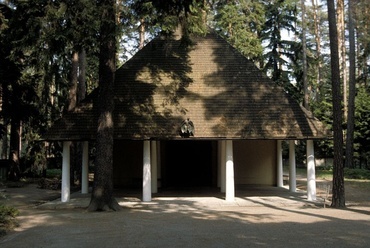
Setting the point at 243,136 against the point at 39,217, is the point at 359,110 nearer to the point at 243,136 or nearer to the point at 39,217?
the point at 243,136

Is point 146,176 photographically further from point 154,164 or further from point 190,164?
point 190,164

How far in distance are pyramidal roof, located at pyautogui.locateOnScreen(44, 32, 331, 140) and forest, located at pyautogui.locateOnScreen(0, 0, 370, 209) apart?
170cm

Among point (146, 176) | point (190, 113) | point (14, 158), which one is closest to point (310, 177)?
point (190, 113)

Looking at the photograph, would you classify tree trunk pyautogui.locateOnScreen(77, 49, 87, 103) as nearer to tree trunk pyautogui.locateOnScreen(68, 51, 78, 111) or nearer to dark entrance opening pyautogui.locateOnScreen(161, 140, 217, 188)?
tree trunk pyautogui.locateOnScreen(68, 51, 78, 111)

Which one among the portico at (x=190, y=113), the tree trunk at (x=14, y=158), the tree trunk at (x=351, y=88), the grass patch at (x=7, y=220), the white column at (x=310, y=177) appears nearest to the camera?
the grass patch at (x=7, y=220)

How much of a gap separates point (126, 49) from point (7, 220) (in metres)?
26.9

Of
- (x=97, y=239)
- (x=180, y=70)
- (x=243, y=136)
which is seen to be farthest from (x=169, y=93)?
(x=97, y=239)

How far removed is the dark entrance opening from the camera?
76.9 ft

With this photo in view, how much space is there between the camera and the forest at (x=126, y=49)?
538 inches

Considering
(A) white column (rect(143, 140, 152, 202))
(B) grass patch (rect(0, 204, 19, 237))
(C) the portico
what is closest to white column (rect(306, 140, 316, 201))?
(C) the portico

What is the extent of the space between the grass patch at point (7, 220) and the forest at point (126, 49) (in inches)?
205

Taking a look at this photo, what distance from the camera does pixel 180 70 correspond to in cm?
1966

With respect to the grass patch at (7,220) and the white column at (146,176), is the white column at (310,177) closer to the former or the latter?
the white column at (146,176)

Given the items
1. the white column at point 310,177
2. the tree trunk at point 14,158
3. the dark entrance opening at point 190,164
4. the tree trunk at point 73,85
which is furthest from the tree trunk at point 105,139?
the tree trunk at point 14,158
